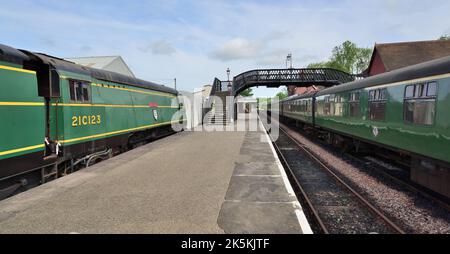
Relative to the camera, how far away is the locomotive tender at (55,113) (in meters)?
5.39

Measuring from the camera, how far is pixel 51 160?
6691mm

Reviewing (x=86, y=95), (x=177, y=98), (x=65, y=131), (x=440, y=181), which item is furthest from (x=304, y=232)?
(x=177, y=98)

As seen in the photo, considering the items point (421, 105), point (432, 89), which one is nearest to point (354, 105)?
point (421, 105)

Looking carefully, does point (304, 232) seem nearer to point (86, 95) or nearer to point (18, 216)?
point (18, 216)

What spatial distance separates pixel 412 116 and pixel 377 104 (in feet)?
6.77

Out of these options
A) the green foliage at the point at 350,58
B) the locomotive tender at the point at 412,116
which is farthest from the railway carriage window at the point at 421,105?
the green foliage at the point at 350,58

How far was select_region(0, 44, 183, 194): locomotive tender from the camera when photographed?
539 centimetres

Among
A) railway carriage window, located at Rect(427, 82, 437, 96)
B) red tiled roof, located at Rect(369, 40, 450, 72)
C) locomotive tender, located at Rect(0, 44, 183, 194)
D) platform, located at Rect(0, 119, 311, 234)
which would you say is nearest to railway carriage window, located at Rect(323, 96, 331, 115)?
platform, located at Rect(0, 119, 311, 234)

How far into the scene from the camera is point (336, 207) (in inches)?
263

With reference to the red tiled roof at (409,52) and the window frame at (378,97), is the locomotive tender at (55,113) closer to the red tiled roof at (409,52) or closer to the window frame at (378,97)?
the window frame at (378,97)

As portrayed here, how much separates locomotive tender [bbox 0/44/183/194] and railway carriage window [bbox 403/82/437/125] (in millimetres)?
8779

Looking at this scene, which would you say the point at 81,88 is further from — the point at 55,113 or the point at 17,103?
the point at 17,103

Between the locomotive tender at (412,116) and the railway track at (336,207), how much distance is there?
1.62m
